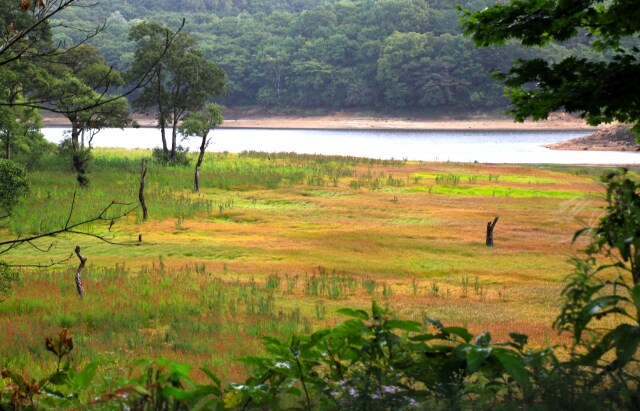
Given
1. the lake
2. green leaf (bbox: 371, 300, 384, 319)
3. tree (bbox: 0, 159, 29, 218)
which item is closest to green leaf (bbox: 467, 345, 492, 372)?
green leaf (bbox: 371, 300, 384, 319)

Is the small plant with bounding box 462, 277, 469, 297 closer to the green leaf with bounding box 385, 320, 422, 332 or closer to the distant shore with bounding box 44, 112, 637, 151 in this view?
the green leaf with bounding box 385, 320, 422, 332

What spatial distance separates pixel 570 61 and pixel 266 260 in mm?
14488

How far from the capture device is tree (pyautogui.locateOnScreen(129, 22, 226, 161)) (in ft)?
172

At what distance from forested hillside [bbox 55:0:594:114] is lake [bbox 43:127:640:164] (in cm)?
677

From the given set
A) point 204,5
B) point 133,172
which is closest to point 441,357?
point 133,172

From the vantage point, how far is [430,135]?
400ft

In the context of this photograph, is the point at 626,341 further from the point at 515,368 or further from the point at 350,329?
the point at 350,329

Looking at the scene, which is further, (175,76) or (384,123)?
(384,123)

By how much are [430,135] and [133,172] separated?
83061mm

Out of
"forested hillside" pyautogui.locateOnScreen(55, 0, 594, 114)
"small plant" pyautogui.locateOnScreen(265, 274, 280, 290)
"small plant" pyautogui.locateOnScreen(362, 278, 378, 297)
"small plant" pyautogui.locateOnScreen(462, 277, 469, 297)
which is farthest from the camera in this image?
"forested hillside" pyautogui.locateOnScreen(55, 0, 594, 114)

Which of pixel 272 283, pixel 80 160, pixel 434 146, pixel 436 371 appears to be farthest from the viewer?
pixel 434 146

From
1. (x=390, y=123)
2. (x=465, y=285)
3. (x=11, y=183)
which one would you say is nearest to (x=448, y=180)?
(x=465, y=285)

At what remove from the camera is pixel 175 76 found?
5550 centimetres

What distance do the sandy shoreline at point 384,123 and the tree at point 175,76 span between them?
2492 inches
